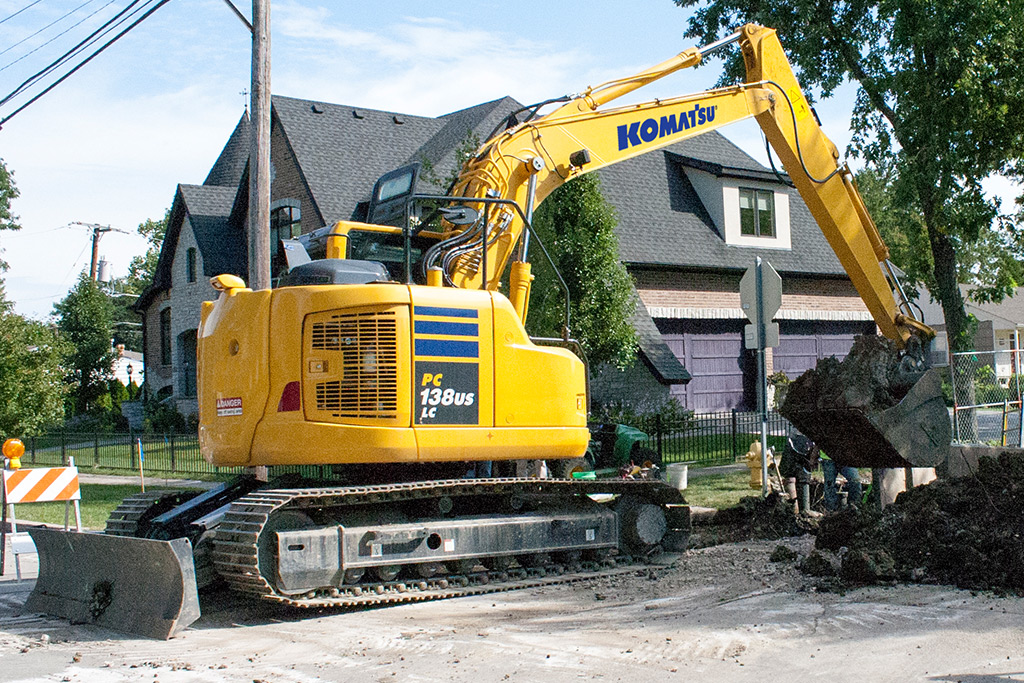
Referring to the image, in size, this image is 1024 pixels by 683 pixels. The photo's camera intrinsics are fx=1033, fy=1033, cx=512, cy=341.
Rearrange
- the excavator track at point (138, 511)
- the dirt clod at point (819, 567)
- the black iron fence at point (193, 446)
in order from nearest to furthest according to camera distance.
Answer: the dirt clod at point (819, 567) < the excavator track at point (138, 511) < the black iron fence at point (193, 446)

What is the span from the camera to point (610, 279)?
1889 centimetres

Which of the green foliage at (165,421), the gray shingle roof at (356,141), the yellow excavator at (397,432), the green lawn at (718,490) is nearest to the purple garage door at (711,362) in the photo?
the gray shingle roof at (356,141)

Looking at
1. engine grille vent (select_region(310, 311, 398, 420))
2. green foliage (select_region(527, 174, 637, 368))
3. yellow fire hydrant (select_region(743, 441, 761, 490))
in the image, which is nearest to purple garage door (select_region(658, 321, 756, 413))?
green foliage (select_region(527, 174, 637, 368))

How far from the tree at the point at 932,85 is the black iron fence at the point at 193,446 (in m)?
4.24

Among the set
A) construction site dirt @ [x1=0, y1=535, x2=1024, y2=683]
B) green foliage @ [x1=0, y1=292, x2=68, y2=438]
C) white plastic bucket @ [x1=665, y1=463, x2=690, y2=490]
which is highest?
green foliage @ [x1=0, y1=292, x2=68, y2=438]

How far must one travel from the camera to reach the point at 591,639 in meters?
6.80

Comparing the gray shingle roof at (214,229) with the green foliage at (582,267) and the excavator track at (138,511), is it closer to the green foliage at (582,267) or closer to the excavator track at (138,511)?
the green foliage at (582,267)

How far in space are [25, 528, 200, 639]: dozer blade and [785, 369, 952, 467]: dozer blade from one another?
20.4 feet

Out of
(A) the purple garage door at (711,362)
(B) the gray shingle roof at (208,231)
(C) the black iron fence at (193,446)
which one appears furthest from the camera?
(B) the gray shingle roof at (208,231)

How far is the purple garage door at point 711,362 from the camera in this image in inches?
1014

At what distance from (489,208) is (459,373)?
1.67 meters

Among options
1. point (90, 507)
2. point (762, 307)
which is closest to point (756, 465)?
point (762, 307)

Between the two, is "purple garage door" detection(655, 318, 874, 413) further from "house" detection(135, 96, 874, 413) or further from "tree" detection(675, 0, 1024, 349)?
"tree" detection(675, 0, 1024, 349)

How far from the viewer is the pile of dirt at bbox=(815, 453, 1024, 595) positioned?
7.92 m
